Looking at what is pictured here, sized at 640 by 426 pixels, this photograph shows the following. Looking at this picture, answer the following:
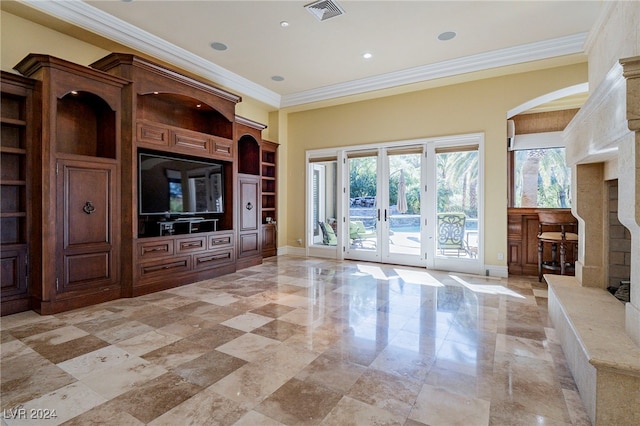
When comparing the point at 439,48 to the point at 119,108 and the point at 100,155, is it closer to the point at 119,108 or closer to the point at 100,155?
the point at 119,108

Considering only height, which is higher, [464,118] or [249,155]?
[464,118]

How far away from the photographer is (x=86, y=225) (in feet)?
12.7

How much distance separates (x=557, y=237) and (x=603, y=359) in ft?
12.5

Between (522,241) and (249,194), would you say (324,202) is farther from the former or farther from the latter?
(522,241)

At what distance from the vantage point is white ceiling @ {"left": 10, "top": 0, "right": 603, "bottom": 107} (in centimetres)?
396

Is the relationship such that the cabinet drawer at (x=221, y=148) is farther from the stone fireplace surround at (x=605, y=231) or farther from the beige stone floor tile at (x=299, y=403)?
the stone fireplace surround at (x=605, y=231)

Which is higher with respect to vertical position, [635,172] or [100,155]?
[100,155]

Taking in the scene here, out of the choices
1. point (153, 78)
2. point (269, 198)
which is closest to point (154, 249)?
point (153, 78)

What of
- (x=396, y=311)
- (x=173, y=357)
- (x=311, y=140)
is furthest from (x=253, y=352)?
(x=311, y=140)

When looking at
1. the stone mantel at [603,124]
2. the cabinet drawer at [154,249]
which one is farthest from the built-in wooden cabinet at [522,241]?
the cabinet drawer at [154,249]

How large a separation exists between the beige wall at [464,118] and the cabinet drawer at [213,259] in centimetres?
329

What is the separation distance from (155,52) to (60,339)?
4.10 m

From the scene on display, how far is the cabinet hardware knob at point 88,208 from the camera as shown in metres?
3.85

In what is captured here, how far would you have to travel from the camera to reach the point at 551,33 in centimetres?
454
